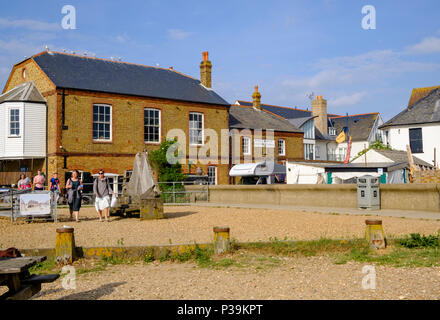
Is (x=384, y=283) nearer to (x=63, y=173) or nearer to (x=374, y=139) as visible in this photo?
(x=63, y=173)

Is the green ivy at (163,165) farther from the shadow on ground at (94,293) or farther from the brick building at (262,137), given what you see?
the shadow on ground at (94,293)

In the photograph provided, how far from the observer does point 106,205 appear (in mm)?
14484

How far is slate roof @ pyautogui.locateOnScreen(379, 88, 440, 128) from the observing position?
41.4 m

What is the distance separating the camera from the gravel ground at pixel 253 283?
18.6ft

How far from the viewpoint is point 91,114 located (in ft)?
95.8

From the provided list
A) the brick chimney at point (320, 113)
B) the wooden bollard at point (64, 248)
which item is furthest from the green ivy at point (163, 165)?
the brick chimney at point (320, 113)

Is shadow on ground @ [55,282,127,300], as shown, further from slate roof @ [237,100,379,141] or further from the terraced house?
slate roof @ [237,100,379,141]

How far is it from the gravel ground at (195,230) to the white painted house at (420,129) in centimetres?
3068

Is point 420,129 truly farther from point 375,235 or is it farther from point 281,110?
point 375,235

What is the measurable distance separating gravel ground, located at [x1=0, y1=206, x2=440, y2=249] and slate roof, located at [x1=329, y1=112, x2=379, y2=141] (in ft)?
155

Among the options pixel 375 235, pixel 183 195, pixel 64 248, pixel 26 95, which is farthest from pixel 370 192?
pixel 26 95

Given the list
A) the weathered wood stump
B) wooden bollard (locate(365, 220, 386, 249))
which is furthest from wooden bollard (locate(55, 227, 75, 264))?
the weathered wood stump

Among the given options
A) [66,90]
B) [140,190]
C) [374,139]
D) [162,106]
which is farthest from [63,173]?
[374,139]
